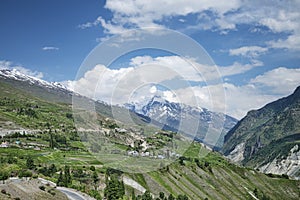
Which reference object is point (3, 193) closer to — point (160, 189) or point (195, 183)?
point (160, 189)

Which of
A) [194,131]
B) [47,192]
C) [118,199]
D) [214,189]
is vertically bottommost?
[214,189]

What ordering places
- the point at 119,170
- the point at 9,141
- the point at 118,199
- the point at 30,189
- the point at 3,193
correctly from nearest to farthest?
the point at 3,193 → the point at 30,189 → the point at 118,199 → the point at 119,170 → the point at 9,141

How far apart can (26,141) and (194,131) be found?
170208mm

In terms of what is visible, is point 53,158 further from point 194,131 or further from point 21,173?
point 194,131

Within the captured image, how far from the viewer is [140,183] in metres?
151

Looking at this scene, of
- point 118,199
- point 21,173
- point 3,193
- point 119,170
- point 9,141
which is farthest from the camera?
point 9,141

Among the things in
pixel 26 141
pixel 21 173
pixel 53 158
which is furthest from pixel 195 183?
pixel 21 173

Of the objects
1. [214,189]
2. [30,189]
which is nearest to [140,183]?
[214,189]

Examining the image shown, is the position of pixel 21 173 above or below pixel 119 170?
above

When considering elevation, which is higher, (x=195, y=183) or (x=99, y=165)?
(x=99, y=165)

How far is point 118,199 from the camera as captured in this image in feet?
328

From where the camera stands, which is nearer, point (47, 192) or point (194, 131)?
point (194, 131)

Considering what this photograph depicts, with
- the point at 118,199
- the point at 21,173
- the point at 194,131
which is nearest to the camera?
the point at 194,131

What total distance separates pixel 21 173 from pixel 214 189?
142820 millimetres
